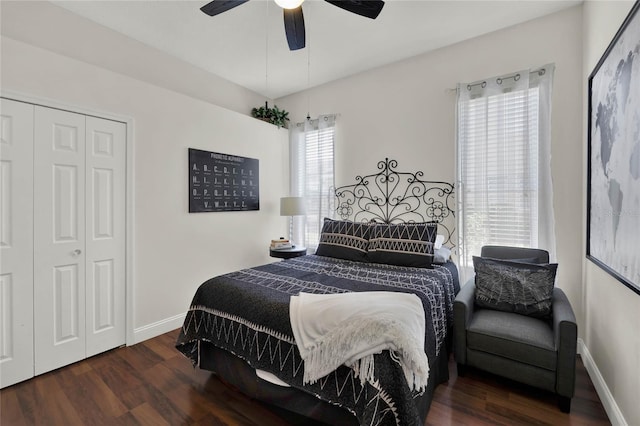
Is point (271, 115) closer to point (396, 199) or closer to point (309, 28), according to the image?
point (309, 28)

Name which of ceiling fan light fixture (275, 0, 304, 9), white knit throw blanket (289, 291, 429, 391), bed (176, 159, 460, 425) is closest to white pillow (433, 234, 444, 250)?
bed (176, 159, 460, 425)

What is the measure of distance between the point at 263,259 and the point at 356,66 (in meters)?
2.86

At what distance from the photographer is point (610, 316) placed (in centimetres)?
179

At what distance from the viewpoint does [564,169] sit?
253cm

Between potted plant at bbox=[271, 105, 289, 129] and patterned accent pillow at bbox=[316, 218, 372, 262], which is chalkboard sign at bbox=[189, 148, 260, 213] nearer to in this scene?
potted plant at bbox=[271, 105, 289, 129]

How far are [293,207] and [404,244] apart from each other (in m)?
1.63

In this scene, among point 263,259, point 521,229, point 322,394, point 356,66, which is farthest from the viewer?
point 263,259

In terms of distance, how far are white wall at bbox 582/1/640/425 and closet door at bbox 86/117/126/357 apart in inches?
145

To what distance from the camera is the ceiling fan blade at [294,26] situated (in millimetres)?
2105

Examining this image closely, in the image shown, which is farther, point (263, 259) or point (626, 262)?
point (263, 259)

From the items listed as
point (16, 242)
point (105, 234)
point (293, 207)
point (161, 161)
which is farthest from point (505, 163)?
point (16, 242)

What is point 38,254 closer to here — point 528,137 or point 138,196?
point 138,196

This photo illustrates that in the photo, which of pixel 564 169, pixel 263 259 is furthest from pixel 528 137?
pixel 263 259

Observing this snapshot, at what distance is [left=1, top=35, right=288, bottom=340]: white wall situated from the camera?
2.26 meters
